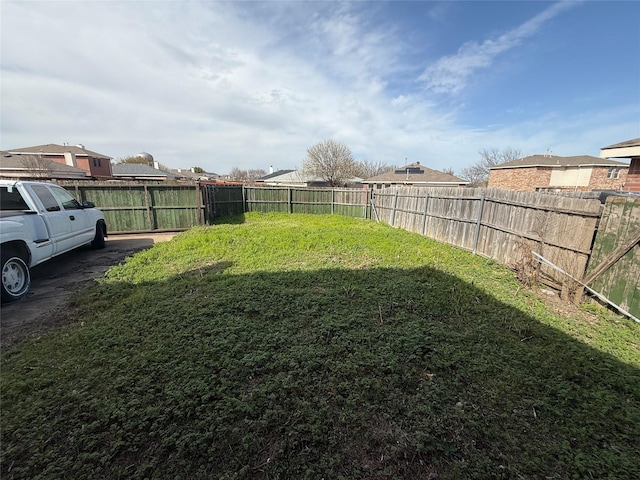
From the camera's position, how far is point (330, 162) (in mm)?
35125

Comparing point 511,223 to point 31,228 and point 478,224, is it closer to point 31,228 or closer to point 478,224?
point 478,224

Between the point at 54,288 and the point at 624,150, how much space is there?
64.3 feet

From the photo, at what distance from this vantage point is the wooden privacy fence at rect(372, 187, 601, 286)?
4.83 m

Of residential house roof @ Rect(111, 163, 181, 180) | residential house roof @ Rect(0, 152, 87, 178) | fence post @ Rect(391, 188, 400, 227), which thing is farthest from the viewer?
residential house roof @ Rect(111, 163, 181, 180)

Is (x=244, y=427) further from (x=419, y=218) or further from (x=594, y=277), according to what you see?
(x=419, y=218)

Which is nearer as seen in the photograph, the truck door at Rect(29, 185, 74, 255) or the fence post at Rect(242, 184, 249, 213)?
the truck door at Rect(29, 185, 74, 255)

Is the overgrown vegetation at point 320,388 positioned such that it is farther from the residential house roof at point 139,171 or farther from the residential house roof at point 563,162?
the residential house roof at point 139,171

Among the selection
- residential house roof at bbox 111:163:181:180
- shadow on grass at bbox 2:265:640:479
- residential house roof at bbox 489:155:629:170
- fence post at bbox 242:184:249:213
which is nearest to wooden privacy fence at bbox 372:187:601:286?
shadow on grass at bbox 2:265:640:479

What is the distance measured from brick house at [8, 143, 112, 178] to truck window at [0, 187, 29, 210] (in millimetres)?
33692

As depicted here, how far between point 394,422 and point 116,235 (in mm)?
11121

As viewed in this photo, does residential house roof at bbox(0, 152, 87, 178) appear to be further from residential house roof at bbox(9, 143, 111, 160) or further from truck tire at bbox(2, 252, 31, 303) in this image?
truck tire at bbox(2, 252, 31, 303)

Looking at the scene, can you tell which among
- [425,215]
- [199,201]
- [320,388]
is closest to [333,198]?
[425,215]

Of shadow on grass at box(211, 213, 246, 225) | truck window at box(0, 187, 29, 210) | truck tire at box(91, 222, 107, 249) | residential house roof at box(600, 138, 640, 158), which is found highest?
residential house roof at box(600, 138, 640, 158)

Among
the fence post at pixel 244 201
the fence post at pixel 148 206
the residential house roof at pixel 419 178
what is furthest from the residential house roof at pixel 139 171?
the fence post at pixel 148 206
